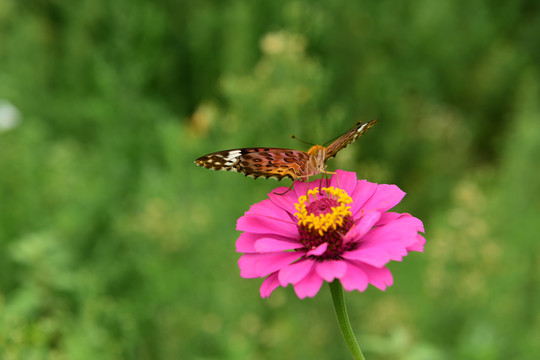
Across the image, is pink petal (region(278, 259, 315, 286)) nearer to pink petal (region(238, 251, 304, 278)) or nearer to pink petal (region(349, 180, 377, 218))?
pink petal (region(238, 251, 304, 278))

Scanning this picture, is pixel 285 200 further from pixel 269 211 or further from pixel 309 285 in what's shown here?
pixel 309 285

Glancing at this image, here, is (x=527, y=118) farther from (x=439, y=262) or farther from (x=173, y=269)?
(x=173, y=269)

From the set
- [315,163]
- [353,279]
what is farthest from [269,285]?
[315,163]

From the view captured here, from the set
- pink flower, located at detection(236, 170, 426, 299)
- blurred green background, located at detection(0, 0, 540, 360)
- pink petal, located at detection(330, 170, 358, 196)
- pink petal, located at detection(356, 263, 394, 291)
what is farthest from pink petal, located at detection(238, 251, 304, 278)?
blurred green background, located at detection(0, 0, 540, 360)

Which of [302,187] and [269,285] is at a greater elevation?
[302,187]

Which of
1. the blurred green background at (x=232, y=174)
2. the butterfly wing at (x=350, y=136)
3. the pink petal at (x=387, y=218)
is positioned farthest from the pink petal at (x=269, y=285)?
the blurred green background at (x=232, y=174)

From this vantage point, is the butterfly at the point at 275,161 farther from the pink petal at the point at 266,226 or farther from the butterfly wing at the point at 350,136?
the pink petal at the point at 266,226
